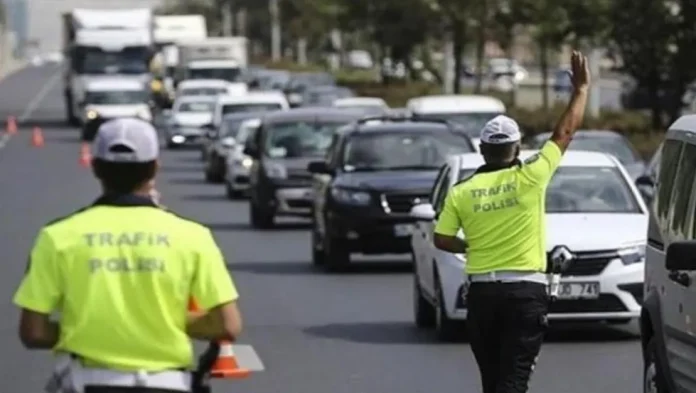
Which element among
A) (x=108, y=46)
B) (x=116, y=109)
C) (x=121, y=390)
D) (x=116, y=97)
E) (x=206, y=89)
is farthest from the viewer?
(x=108, y=46)

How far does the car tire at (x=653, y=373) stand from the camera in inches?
425

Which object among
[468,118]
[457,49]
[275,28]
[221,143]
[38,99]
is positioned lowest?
[38,99]

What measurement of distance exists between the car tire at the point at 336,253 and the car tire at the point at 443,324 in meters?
6.57

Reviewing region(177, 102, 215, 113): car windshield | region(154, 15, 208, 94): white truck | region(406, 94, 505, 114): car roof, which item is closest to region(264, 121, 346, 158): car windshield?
region(406, 94, 505, 114): car roof

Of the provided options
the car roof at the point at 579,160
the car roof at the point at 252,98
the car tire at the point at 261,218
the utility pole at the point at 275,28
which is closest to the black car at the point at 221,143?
the car roof at the point at 252,98

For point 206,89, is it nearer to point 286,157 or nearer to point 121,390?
point 286,157

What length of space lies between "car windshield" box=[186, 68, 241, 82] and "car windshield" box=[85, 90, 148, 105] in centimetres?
1391

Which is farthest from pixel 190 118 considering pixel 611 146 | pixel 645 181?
pixel 645 181

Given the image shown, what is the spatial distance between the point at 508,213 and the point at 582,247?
577cm

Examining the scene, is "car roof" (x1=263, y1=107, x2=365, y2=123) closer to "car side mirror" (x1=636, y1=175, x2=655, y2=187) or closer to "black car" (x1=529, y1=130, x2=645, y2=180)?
"black car" (x1=529, y1=130, x2=645, y2=180)

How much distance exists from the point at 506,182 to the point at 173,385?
13.4 ft

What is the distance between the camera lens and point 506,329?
1021 cm

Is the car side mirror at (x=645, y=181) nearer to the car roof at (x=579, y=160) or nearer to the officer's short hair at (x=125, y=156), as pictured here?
the car roof at (x=579, y=160)

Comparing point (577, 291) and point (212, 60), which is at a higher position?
point (577, 291)
